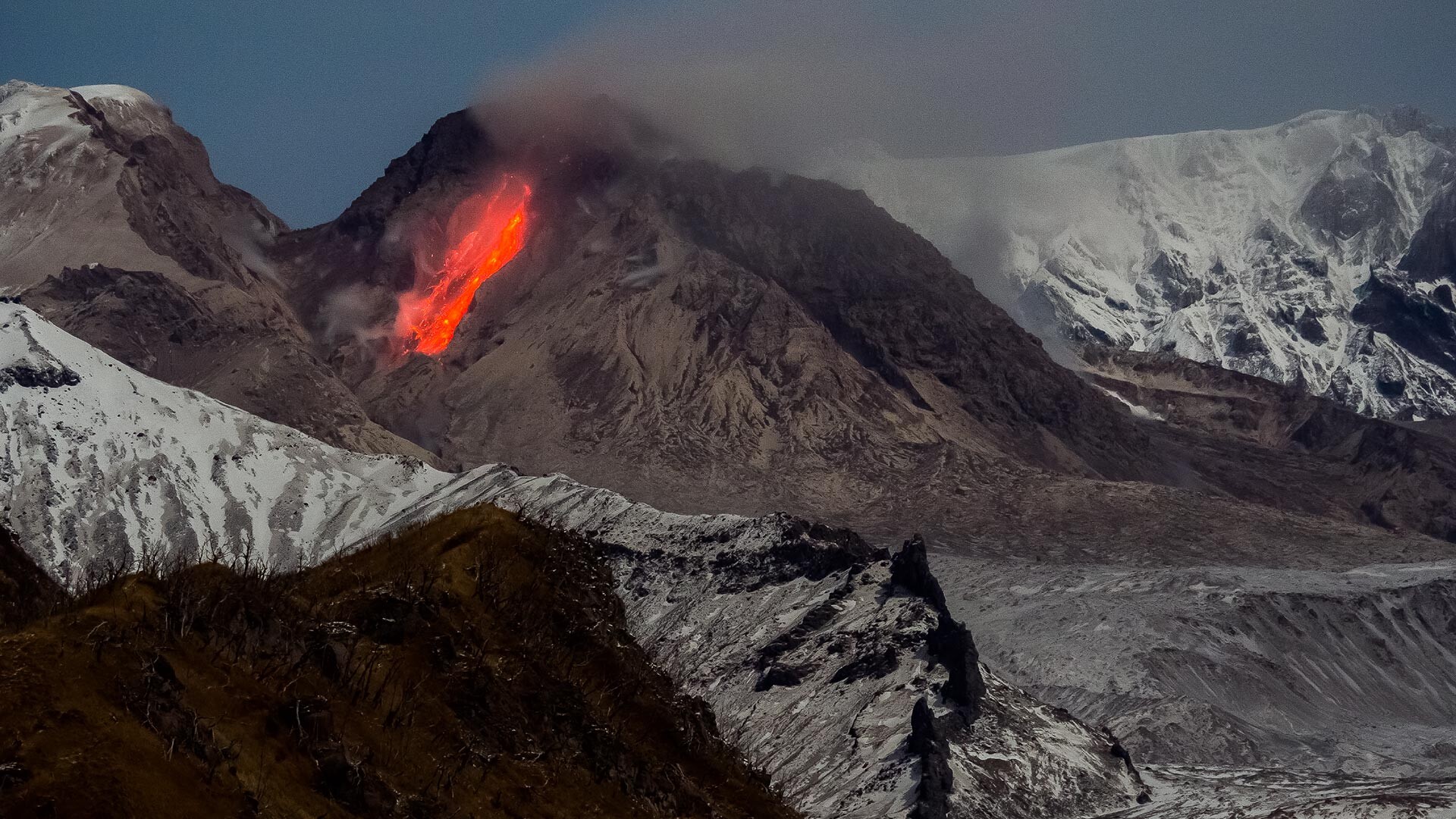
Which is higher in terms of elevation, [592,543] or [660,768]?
[592,543]

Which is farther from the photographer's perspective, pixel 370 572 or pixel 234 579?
pixel 370 572

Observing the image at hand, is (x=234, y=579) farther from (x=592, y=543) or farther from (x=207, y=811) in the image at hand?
(x=592, y=543)

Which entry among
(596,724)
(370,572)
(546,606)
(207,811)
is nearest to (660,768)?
(596,724)

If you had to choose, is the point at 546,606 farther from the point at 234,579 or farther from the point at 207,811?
the point at 207,811

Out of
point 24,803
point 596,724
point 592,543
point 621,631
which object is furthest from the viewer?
point 592,543

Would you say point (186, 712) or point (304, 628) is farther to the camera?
point (304, 628)

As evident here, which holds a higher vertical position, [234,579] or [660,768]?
[234,579]

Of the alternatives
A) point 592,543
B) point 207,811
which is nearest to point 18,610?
point 207,811

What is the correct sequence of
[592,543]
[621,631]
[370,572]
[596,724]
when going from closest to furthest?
[596,724], [370,572], [621,631], [592,543]

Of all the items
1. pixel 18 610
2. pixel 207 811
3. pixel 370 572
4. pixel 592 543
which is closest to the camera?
pixel 207 811
